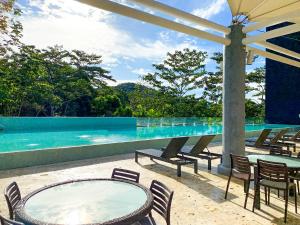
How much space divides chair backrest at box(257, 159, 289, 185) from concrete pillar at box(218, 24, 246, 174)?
2.38 m

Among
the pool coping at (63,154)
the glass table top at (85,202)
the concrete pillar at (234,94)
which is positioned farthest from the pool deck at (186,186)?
the glass table top at (85,202)

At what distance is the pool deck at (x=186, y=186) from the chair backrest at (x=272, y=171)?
58 cm

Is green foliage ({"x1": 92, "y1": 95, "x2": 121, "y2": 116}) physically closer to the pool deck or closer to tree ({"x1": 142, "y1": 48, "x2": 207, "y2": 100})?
tree ({"x1": 142, "y1": 48, "x2": 207, "y2": 100})

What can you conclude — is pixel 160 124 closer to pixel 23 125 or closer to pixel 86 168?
pixel 23 125

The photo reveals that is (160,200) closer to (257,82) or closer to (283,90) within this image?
(283,90)

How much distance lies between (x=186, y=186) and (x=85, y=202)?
326 cm

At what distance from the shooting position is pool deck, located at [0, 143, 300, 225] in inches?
153

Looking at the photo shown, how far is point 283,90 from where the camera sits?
24.8 metres

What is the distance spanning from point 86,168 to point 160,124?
13.4 meters

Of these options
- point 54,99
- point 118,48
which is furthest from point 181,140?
point 118,48

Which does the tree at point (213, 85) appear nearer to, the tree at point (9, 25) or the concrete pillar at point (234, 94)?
the tree at point (9, 25)

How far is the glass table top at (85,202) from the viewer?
88.6 inches

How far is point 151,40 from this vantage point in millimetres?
32562

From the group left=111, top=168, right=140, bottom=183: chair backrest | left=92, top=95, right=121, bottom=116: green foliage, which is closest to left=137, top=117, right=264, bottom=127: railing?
left=92, top=95, right=121, bottom=116: green foliage
